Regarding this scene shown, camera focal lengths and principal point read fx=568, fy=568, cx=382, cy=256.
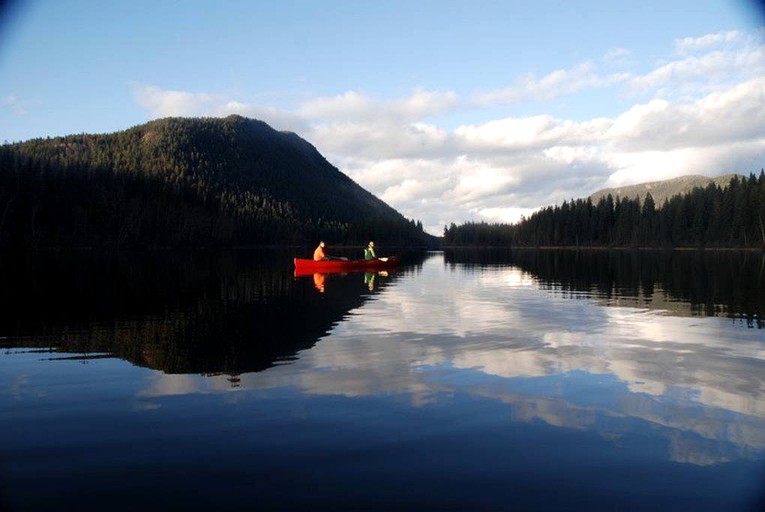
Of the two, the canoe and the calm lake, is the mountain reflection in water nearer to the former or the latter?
the calm lake

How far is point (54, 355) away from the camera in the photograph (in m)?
18.1

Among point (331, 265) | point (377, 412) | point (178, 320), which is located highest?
point (331, 265)

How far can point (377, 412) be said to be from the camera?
40.1 feet

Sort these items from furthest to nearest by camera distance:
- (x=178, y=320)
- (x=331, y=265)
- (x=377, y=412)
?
(x=331, y=265), (x=178, y=320), (x=377, y=412)

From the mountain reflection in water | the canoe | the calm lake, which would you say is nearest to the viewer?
the calm lake

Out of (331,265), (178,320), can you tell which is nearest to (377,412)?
(178,320)

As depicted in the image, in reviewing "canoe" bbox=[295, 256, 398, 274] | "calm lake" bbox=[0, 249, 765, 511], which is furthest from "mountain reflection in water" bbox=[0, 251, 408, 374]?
"canoe" bbox=[295, 256, 398, 274]

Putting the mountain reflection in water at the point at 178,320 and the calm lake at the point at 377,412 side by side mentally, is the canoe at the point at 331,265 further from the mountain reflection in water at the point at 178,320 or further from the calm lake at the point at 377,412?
the calm lake at the point at 377,412

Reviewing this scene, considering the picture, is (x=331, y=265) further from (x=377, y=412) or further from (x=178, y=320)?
(x=377, y=412)

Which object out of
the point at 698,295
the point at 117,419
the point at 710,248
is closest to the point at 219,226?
the point at 710,248

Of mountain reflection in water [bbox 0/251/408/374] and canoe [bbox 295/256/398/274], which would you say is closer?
mountain reflection in water [bbox 0/251/408/374]

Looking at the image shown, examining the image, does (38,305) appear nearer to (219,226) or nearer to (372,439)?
(372,439)

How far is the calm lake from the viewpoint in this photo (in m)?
8.52

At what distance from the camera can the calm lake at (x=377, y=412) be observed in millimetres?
8516
